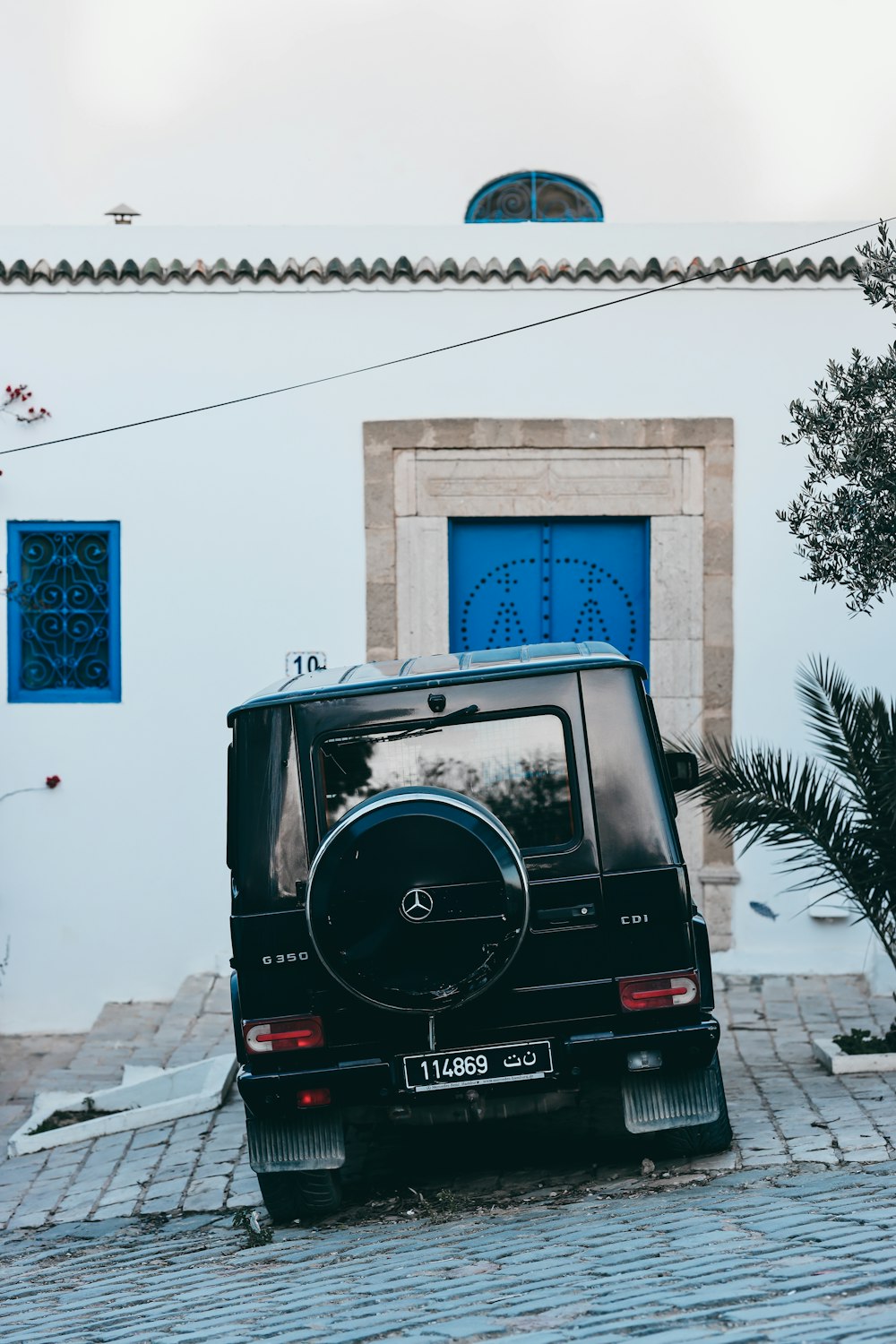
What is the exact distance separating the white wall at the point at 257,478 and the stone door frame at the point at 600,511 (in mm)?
111

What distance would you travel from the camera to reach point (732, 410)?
987 centimetres

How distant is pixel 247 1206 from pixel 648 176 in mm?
9639

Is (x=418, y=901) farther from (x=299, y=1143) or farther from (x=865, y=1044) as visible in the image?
(x=865, y=1044)

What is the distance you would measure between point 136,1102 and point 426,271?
5.28m

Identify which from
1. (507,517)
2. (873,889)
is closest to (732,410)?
(507,517)

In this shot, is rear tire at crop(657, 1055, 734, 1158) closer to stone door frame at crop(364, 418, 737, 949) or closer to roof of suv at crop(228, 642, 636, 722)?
roof of suv at crop(228, 642, 636, 722)

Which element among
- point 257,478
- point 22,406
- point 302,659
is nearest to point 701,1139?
point 302,659

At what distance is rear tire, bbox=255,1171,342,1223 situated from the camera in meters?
5.75

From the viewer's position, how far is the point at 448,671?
559 centimetres

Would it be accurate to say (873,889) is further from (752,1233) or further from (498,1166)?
(752,1233)

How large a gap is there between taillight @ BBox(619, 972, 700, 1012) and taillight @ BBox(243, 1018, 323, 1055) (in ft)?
Answer: 3.51

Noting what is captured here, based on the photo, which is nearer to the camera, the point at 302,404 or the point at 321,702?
the point at 321,702

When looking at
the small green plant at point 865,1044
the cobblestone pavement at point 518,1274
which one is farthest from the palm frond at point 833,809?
the cobblestone pavement at point 518,1274

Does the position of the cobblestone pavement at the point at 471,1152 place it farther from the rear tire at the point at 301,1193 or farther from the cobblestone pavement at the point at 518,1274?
the cobblestone pavement at the point at 518,1274
